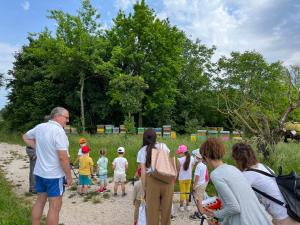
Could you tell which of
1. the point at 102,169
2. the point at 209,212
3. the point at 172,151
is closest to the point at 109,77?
the point at 172,151

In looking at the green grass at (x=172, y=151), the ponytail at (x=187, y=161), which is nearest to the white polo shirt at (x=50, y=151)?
the ponytail at (x=187, y=161)

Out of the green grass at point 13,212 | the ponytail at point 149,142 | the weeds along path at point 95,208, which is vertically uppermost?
the ponytail at point 149,142

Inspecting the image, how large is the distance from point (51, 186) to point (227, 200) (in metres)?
2.78

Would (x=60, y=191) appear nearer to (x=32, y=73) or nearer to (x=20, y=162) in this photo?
(x=20, y=162)

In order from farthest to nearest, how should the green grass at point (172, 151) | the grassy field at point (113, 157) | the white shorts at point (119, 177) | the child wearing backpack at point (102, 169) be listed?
the green grass at point (172, 151), the child wearing backpack at point (102, 169), the white shorts at point (119, 177), the grassy field at point (113, 157)

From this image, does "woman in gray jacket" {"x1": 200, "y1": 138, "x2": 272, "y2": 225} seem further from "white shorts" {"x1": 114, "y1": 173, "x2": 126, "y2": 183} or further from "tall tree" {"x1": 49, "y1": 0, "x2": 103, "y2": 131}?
"tall tree" {"x1": 49, "y1": 0, "x2": 103, "y2": 131}

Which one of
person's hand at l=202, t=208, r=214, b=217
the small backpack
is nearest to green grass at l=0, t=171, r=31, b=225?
person's hand at l=202, t=208, r=214, b=217

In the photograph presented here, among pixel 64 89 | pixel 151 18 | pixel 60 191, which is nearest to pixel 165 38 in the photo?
pixel 151 18

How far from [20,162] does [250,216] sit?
1354cm

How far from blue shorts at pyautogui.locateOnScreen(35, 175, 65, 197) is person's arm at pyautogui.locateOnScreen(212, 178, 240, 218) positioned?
2.65 metres

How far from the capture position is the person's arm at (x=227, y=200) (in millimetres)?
2723

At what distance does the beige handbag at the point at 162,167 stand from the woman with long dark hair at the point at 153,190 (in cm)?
12

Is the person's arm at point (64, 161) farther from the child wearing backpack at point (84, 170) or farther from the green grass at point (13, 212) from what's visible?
the child wearing backpack at point (84, 170)

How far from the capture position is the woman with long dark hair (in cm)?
486
